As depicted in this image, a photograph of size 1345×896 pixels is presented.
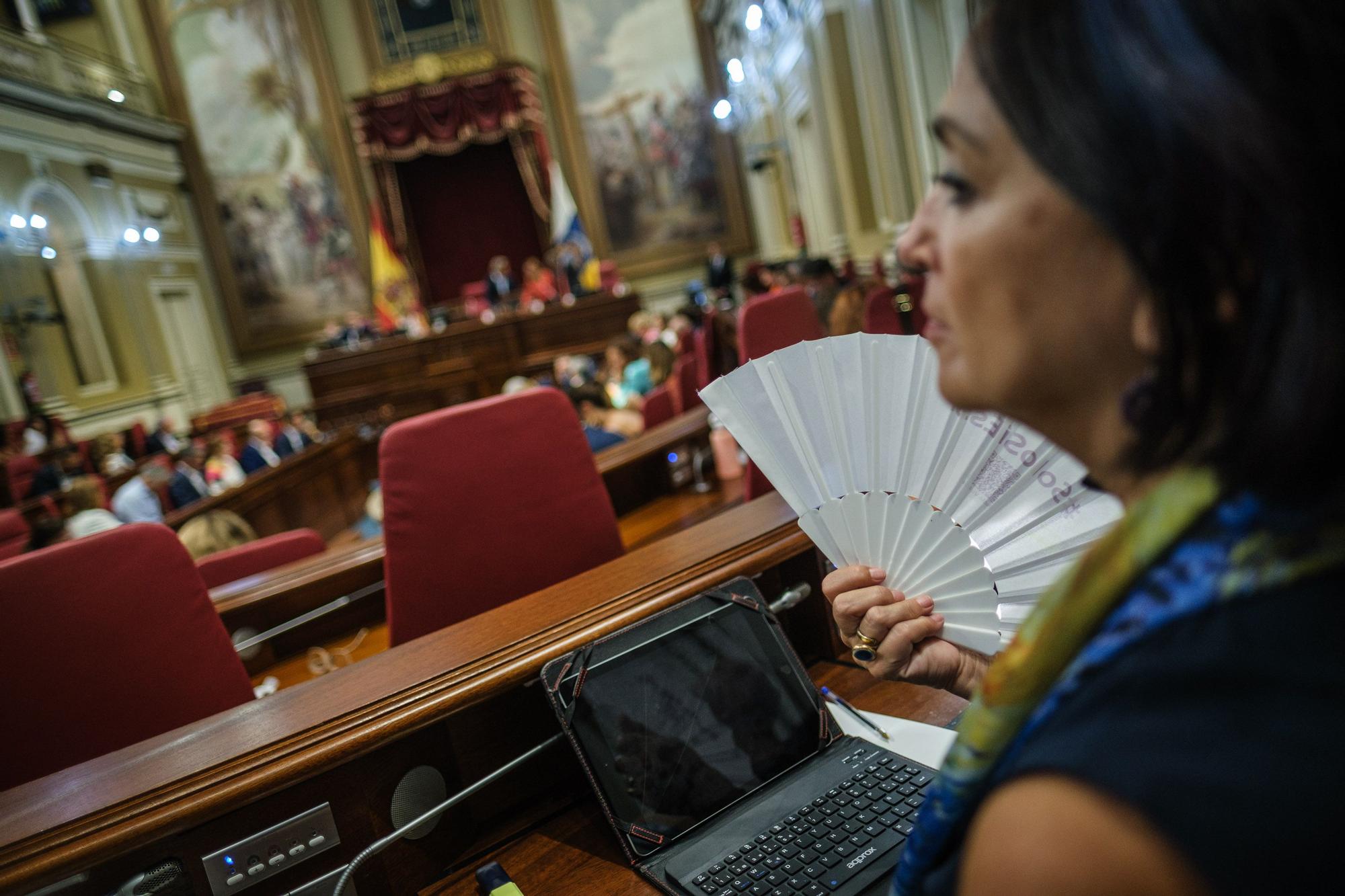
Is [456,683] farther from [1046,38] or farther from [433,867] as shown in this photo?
[1046,38]

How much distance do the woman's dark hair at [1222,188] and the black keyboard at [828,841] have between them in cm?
56

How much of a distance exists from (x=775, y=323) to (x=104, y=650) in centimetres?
137

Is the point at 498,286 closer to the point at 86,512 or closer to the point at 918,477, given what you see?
the point at 86,512

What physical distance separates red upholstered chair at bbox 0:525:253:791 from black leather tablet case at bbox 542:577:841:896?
33.4 inches

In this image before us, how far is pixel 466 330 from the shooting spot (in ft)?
36.9

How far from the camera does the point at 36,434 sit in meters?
8.59

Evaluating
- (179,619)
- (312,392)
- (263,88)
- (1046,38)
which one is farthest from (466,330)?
(1046,38)

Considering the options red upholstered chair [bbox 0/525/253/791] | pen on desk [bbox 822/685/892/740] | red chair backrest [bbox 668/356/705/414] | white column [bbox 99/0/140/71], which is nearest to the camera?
pen on desk [bbox 822/685/892/740]

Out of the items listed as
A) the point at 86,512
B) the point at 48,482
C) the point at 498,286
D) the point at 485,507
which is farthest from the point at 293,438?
the point at 485,507

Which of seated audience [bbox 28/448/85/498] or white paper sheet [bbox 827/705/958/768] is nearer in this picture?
white paper sheet [bbox 827/705/958/768]

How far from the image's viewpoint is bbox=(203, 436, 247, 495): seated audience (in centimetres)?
732

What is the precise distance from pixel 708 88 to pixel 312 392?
764cm

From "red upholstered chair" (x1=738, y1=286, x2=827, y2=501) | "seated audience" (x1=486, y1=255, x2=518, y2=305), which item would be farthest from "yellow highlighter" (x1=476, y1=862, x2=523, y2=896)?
"seated audience" (x1=486, y1=255, x2=518, y2=305)

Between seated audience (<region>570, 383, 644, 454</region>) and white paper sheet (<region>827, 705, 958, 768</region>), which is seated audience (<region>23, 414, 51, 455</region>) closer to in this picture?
seated audience (<region>570, 383, 644, 454</region>)
